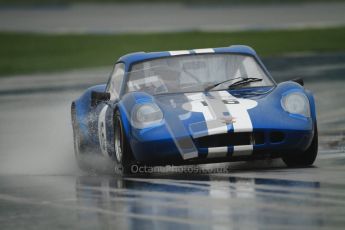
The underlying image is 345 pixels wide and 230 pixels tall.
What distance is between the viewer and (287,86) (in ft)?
32.0

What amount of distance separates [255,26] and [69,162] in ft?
71.3

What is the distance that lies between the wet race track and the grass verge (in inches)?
484

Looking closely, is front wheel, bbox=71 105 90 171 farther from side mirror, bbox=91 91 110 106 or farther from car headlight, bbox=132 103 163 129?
car headlight, bbox=132 103 163 129

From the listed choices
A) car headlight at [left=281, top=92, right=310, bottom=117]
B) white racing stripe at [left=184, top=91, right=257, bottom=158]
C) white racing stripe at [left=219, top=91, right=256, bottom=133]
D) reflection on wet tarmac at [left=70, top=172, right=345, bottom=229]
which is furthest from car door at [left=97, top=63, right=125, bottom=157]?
car headlight at [left=281, top=92, right=310, bottom=117]

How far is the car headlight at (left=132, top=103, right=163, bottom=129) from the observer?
9266 mm

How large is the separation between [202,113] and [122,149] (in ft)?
2.46

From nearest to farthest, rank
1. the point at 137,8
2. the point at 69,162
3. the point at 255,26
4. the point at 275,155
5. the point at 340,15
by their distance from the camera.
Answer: the point at 275,155, the point at 69,162, the point at 255,26, the point at 340,15, the point at 137,8

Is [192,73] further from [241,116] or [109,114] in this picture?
[241,116]

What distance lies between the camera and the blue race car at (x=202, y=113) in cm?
909

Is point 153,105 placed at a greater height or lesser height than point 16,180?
greater

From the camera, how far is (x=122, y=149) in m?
9.43

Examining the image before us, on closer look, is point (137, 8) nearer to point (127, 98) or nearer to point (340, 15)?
point (340, 15)

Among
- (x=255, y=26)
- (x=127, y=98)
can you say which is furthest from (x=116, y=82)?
(x=255, y=26)

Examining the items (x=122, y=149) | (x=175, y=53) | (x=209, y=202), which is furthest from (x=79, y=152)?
(x=209, y=202)
